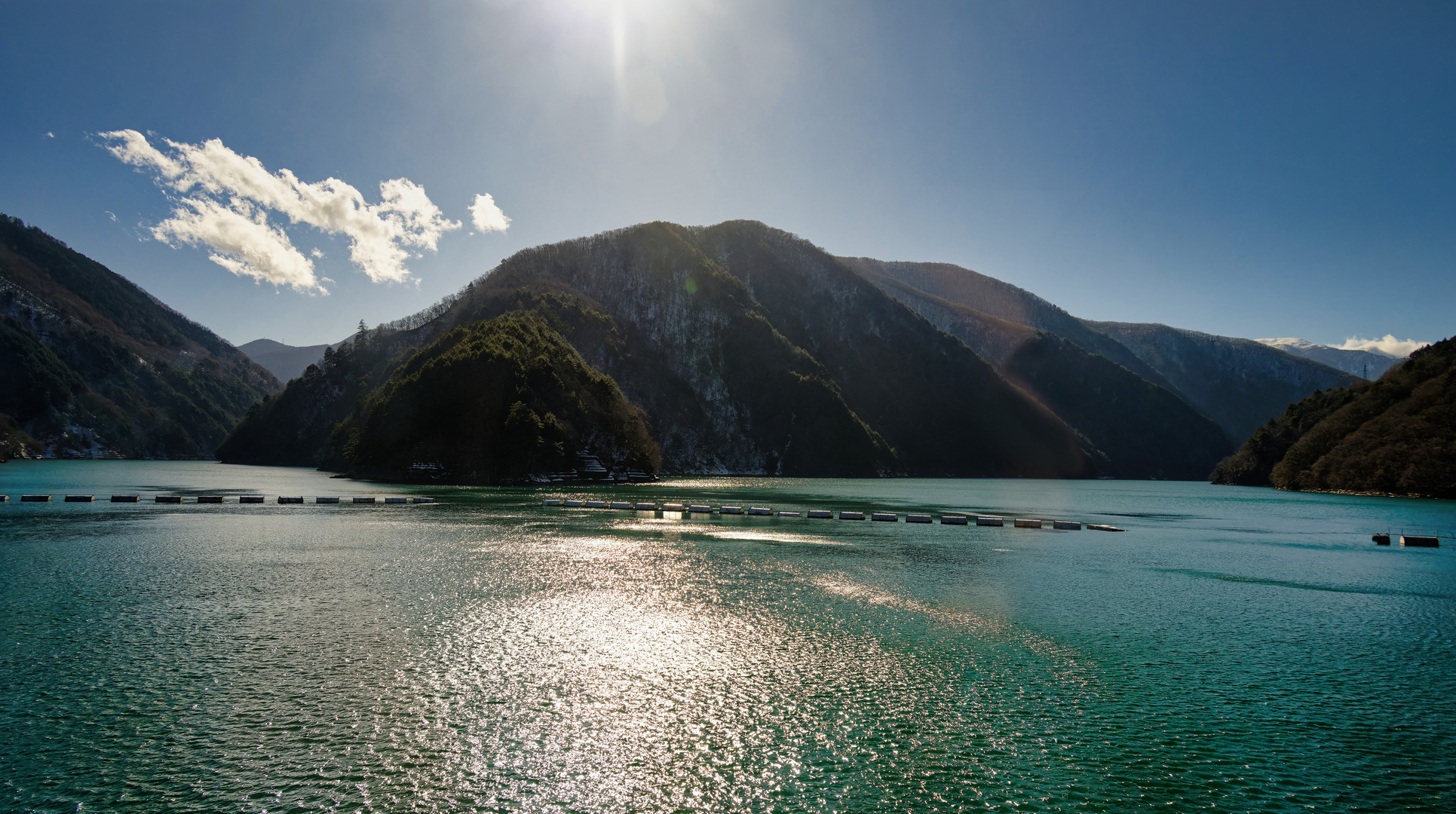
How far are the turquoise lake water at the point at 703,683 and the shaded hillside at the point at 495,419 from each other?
286ft

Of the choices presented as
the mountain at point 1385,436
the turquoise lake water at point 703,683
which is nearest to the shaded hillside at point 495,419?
the turquoise lake water at point 703,683

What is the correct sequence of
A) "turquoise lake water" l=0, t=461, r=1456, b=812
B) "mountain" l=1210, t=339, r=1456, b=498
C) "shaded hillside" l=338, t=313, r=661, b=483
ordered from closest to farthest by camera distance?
"turquoise lake water" l=0, t=461, r=1456, b=812 < "mountain" l=1210, t=339, r=1456, b=498 < "shaded hillside" l=338, t=313, r=661, b=483

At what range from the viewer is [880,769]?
43.8 ft

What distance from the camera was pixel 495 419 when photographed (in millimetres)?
A: 132500

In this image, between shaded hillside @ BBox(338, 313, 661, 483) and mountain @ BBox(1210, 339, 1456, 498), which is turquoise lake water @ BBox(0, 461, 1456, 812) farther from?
mountain @ BBox(1210, 339, 1456, 498)

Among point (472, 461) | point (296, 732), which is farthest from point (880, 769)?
point (472, 461)

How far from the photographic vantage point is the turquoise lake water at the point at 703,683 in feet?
41.3

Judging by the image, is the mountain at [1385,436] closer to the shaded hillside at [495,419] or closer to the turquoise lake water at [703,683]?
the turquoise lake water at [703,683]

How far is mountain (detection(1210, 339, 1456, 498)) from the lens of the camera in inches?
4769

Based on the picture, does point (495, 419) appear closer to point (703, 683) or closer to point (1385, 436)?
point (703, 683)

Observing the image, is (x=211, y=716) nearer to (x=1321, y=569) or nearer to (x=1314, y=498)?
(x=1321, y=569)

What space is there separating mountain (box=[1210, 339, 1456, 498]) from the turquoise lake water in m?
115

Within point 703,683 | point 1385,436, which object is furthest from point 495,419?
point 1385,436

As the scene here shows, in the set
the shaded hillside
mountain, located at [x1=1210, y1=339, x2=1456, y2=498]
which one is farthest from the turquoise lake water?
mountain, located at [x1=1210, y1=339, x2=1456, y2=498]
